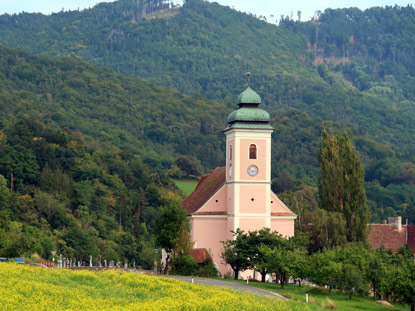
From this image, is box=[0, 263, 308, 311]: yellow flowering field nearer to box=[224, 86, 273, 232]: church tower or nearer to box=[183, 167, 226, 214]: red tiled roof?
box=[224, 86, 273, 232]: church tower

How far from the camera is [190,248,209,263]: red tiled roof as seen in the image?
2814 inches

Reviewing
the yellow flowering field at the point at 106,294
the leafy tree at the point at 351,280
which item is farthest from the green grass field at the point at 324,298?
the yellow flowering field at the point at 106,294

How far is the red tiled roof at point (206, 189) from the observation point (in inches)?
3100

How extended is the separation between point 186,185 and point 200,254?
91463mm

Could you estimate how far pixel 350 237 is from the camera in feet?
269

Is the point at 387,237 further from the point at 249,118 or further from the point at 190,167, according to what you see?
the point at 190,167

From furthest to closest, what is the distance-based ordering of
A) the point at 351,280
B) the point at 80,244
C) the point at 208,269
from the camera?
the point at 80,244
the point at 208,269
the point at 351,280

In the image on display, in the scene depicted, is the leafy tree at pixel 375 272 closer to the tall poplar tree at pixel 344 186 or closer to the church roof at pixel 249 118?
the church roof at pixel 249 118

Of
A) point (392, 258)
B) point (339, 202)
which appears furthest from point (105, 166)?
point (392, 258)

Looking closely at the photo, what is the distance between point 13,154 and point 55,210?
2026 centimetres

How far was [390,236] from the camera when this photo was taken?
310ft

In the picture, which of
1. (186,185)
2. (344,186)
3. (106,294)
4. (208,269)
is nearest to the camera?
(106,294)

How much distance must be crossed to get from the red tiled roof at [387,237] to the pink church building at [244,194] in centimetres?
1961

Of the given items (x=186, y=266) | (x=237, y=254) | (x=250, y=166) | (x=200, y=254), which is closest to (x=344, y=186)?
(x=250, y=166)
